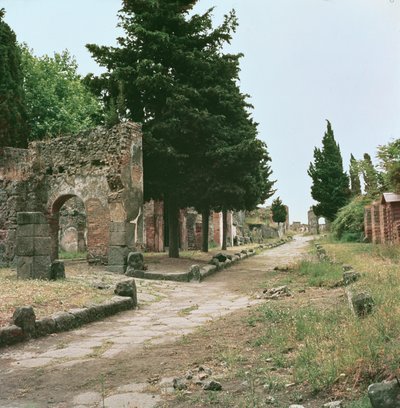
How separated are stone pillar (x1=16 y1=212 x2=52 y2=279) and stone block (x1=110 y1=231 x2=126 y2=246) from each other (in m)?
3.69

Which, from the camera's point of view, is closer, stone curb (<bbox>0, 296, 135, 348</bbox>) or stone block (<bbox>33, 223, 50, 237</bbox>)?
stone curb (<bbox>0, 296, 135, 348</bbox>)

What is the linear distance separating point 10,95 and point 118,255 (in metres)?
14.8

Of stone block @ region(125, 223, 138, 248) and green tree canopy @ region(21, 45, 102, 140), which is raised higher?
green tree canopy @ region(21, 45, 102, 140)

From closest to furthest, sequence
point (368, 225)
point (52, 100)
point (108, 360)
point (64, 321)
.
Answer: point (108, 360), point (64, 321), point (368, 225), point (52, 100)

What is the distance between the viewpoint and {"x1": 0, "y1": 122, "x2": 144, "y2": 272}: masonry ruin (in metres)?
15.1

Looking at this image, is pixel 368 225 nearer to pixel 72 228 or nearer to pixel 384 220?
pixel 384 220

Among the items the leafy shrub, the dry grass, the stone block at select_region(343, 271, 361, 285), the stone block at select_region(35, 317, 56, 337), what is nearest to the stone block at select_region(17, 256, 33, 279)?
the dry grass

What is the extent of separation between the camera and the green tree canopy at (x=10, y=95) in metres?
24.6

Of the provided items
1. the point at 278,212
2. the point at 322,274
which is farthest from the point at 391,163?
the point at 278,212

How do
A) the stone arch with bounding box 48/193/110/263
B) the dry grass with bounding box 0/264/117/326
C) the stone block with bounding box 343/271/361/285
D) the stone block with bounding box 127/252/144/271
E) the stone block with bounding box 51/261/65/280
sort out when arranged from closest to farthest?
the dry grass with bounding box 0/264/117/326
the stone block with bounding box 343/271/361/285
the stone block with bounding box 51/261/65/280
the stone block with bounding box 127/252/144/271
the stone arch with bounding box 48/193/110/263

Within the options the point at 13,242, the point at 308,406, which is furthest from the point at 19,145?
the point at 308,406

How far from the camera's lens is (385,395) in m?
2.87

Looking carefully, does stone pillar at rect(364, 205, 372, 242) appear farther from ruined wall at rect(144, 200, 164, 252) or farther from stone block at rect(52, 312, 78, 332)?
stone block at rect(52, 312, 78, 332)

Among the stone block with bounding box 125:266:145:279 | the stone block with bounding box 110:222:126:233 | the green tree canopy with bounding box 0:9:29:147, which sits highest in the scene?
the green tree canopy with bounding box 0:9:29:147
